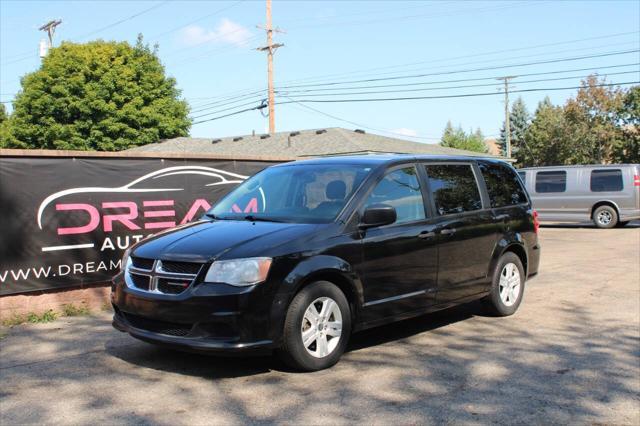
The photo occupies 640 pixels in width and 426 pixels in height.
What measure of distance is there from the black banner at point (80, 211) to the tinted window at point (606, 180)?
52.1 feet

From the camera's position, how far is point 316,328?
4996 mm

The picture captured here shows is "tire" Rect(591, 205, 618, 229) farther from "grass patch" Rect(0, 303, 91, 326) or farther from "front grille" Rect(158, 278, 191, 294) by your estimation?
"front grille" Rect(158, 278, 191, 294)

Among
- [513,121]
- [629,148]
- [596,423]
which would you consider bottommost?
[596,423]

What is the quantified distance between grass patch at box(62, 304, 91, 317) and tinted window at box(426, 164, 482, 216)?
14.4ft

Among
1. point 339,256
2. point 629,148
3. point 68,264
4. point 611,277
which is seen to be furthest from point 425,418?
point 629,148

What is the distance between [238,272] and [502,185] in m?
4.01

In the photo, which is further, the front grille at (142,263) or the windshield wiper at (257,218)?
the windshield wiper at (257,218)

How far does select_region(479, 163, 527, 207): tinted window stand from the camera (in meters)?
7.16

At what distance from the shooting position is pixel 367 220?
17.6ft

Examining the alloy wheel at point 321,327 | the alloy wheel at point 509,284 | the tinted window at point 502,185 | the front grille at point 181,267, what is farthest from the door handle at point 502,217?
the front grille at point 181,267

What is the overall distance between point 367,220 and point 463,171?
196 centimetres

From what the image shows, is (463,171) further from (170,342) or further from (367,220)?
(170,342)

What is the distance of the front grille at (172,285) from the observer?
15.5 ft

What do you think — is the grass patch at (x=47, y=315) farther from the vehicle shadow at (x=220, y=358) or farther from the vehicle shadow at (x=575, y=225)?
the vehicle shadow at (x=575, y=225)
